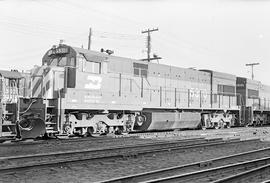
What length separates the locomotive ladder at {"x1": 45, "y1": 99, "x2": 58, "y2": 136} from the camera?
35.3ft

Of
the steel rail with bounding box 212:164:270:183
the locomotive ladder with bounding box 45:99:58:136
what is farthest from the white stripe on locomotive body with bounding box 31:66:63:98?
the steel rail with bounding box 212:164:270:183

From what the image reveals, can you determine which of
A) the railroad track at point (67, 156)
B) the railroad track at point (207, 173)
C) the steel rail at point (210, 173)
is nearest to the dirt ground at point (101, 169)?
the railroad track at point (67, 156)

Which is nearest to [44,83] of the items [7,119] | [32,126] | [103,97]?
[32,126]

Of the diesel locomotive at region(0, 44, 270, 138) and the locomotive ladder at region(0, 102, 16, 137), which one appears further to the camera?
the diesel locomotive at region(0, 44, 270, 138)

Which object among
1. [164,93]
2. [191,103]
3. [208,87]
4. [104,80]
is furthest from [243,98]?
[104,80]

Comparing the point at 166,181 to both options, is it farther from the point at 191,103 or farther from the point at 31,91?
the point at 191,103

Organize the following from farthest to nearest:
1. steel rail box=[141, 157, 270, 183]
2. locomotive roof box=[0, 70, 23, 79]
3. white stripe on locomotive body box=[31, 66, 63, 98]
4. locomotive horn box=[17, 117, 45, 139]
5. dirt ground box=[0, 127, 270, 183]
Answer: white stripe on locomotive body box=[31, 66, 63, 98], locomotive roof box=[0, 70, 23, 79], locomotive horn box=[17, 117, 45, 139], dirt ground box=[0, 127, 270, 183], steel rail box=[141, 157, 270, 183]

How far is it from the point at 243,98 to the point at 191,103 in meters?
6.54

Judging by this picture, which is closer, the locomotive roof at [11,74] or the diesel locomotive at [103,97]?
the locomotive roof at [11,74]

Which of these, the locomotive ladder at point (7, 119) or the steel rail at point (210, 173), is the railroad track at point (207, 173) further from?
the locomotive ladder at point (7, 119)

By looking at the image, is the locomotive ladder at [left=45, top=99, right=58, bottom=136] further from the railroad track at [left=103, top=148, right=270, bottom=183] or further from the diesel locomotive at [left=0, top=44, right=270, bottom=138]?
the railroad track at [left=103, top=148, right=270, bottom=183]

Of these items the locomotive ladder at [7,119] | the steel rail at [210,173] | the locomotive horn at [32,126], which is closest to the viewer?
the steel rail at [210,173]

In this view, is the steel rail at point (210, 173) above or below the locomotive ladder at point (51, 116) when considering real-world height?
below

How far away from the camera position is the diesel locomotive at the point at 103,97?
35.3 ft
